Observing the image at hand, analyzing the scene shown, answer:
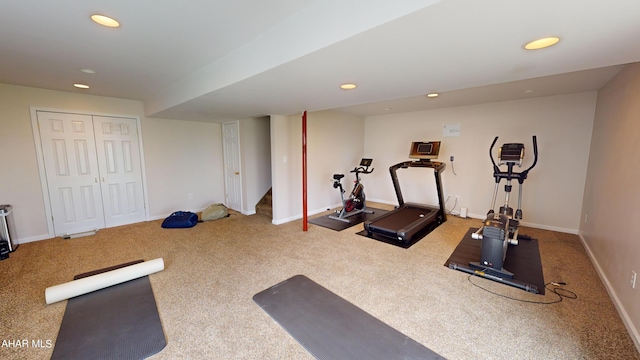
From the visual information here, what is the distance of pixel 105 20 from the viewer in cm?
176

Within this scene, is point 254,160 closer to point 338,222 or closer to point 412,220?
point 338,222

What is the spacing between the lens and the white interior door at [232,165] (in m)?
5.47

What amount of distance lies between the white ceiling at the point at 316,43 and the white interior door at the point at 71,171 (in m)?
1.05

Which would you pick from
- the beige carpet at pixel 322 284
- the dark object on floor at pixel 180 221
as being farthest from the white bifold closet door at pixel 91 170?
the dark object on floor at pixel 180 221

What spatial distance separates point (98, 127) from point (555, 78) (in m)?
7.07

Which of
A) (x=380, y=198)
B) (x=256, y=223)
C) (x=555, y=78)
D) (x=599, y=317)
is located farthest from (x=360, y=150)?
(x=599, y=317)

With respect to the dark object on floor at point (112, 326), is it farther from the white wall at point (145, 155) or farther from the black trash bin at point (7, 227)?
the white wall at point (145, 155)

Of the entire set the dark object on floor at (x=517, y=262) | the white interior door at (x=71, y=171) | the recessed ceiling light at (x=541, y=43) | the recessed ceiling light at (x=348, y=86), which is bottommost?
the dark object on floor at (x=517, y=262)

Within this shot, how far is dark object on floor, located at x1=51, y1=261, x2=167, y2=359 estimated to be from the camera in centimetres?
182

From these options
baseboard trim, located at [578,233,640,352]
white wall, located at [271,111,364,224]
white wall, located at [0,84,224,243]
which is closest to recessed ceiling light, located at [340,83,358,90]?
white wall, located at [271,111,364,224]

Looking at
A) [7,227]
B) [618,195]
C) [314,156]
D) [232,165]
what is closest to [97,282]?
[7,227]

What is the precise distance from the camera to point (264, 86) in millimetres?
2504

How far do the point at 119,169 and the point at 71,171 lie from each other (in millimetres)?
635

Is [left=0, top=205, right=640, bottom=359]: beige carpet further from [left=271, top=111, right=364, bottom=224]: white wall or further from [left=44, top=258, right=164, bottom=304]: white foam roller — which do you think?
[left=271, top=111, right=364, bottom=224]: white wall
